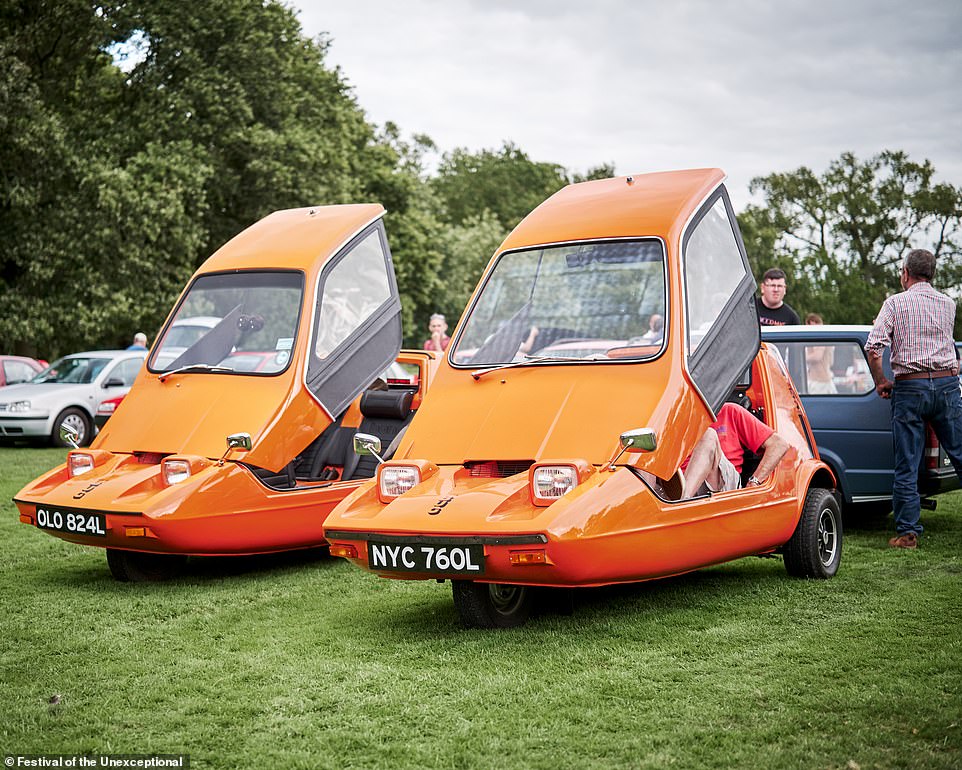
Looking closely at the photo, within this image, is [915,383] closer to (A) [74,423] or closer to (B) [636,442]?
(B) [636,442]

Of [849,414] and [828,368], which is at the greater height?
[828,368]

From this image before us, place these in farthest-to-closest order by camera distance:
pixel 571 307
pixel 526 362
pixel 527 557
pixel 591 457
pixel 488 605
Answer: pixel 571 307 < pixel 526 362 < pixel 488 605 < pixel 591 457 < pixel 527 557

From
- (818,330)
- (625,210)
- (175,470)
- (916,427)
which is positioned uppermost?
(625,210)

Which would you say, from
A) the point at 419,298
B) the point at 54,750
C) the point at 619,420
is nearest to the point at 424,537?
the point at 619,420

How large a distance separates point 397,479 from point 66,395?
14576 millimetres

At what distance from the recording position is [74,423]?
1964cm

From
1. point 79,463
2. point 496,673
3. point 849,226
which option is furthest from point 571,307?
point 849,226

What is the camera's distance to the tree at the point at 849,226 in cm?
6028

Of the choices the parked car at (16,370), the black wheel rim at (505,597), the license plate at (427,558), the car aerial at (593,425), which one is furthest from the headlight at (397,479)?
the parked car at (16,370)

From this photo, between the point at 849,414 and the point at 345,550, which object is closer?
the point at 345,550

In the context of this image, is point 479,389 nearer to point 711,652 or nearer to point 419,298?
point 711,652

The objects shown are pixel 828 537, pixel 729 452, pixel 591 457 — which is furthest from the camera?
pixel 828 537

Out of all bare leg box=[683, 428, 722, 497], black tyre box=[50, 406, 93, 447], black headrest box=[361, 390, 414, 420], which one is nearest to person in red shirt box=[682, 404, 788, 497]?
bare leg box=[683, 428, 722, 497]

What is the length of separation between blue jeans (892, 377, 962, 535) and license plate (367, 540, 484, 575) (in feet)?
13.9
